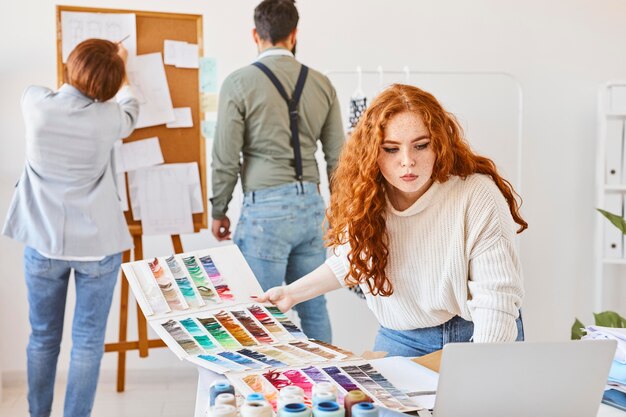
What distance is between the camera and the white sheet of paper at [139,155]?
121 inches

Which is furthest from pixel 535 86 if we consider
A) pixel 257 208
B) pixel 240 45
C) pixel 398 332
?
pixel 398 332

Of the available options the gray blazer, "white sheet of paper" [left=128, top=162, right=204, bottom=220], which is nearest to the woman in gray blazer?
the gray blazer

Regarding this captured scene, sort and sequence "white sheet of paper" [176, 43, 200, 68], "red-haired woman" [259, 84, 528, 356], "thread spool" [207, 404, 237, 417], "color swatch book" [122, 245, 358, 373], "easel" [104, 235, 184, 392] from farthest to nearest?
1. "easel" [104, 235, 184, 392]
2. "white sheet of paper" [176, 43, 200, 68]
3. "red-haired woman" [259, 84, 528, 356]
4. "color swatch book" [122, 245, 358, 373]
5. "thread spool" [207, 404, 237, 417]

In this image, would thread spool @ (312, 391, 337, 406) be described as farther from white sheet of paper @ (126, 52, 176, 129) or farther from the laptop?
white sheet of paper @ (126, 52, 176, 129)

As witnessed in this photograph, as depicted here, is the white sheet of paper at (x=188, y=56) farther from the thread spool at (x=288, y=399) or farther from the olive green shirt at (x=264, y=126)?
the thread spool at (x=288, y=399)

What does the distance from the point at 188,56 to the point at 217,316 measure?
68.9 inches

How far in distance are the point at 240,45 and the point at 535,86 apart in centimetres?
146

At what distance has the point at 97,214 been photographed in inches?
107

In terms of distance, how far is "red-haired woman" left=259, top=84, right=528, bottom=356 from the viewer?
1508mm

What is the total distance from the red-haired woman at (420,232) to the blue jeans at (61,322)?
1264 mm

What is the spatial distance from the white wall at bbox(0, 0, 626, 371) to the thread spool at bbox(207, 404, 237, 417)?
2.69 m

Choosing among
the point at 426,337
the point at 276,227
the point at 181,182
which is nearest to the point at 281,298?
the point at 426,337

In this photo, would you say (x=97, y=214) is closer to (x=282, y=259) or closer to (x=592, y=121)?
(x=282, y=259)

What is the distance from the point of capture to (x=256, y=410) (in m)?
1.05
